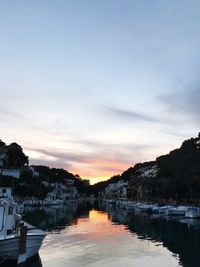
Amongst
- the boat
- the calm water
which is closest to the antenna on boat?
the boat

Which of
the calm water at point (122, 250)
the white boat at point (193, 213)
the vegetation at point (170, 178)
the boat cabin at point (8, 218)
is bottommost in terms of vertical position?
the calm water at point (122, 250)

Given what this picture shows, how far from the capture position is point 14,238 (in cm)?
2786

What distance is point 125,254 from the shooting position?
116 feet

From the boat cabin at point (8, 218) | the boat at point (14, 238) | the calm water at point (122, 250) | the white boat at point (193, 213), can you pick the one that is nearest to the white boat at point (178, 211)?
the white boat at point (193, 213)

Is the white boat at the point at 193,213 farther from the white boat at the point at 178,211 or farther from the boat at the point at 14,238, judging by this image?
the boat at the point at 14,238

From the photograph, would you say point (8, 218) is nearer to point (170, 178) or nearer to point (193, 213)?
point (193, 213)

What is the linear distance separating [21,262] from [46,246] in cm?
1182

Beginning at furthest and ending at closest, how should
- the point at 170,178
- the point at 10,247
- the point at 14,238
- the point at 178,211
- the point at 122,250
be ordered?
the point at 170,178 < the point at 178,211 < the point at 122,250 < the point at 10,247 < the point at 14,238

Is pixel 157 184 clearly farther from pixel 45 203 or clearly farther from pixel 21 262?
pixel 21 262

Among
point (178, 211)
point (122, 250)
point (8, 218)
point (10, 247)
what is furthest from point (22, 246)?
point (178, 211)

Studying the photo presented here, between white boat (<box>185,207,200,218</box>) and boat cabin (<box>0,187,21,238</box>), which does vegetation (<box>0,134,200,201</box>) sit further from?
boat cabin (<box>0,187,21,238</box>)

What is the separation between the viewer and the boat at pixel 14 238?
27.7m

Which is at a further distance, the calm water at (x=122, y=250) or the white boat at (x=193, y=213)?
the white boat at (x=193, y=213)

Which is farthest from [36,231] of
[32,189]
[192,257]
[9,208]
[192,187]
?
[32,189]
